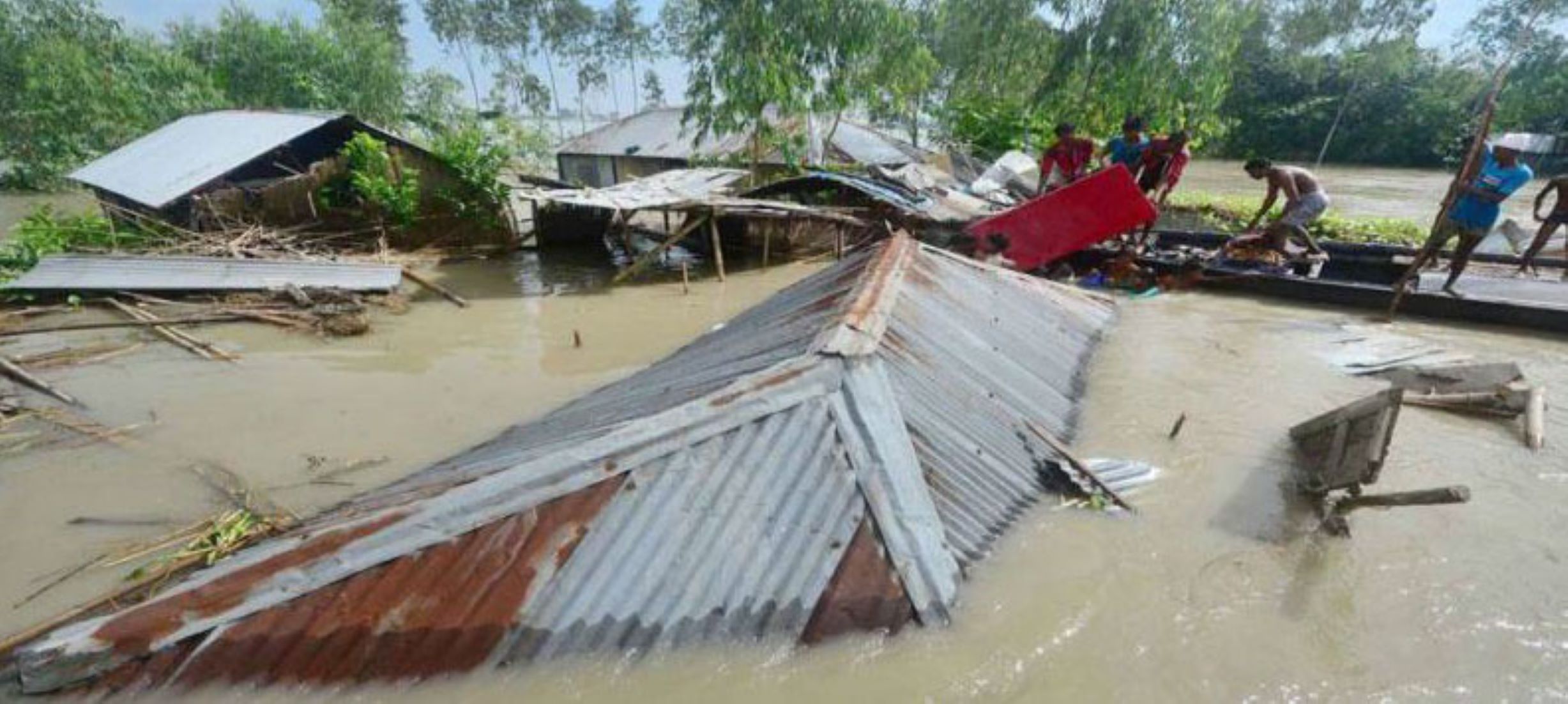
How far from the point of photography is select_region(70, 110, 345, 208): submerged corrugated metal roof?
1131 cm

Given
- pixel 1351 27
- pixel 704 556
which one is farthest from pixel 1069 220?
pixel 1351 27

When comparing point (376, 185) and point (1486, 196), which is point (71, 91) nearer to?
point (376, 185)

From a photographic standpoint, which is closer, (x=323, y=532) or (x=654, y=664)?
(x=323, y=532)

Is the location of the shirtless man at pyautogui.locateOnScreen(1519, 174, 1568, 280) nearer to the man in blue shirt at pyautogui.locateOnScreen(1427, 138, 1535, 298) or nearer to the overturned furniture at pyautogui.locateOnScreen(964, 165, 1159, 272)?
the man in blue shirt at pyautogui.locateOnScreen(1427, 138, 1535, 298)

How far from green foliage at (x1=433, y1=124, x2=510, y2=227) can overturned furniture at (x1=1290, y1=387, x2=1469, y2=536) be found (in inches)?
512

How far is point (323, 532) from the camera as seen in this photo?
2680 mm

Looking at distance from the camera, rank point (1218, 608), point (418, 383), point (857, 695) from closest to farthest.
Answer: point (857, 695)
point (1218, 608)
point (418, 383)

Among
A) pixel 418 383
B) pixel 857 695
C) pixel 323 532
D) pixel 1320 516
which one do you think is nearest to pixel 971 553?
pixel 857 695

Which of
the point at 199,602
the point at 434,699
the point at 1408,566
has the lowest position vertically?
the point at 1408,566

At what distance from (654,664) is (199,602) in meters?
1.69

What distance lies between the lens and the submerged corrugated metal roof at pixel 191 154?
11.3 m

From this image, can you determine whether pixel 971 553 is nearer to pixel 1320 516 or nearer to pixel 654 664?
pixel 654 664

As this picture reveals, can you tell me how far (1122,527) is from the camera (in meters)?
4.14

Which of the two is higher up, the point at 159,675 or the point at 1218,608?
the point at 159,675
